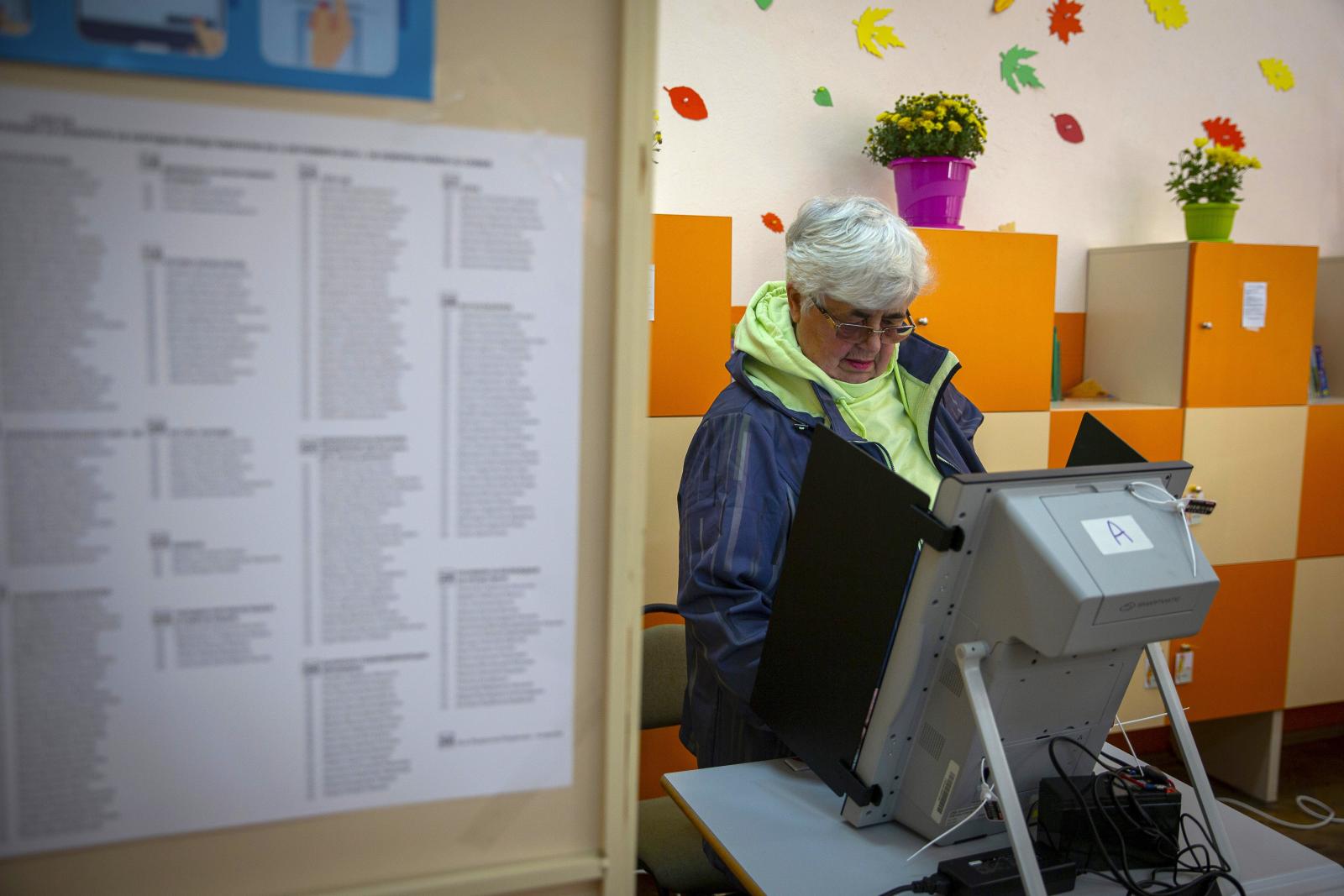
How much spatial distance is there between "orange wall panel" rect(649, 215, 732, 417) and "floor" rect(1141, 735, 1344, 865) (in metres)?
2.00

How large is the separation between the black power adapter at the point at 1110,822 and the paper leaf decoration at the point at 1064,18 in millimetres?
2855

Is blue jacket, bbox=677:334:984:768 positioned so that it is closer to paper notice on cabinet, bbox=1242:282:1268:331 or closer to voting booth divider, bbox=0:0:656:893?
voting booth divider, bbox=0:0:656:893

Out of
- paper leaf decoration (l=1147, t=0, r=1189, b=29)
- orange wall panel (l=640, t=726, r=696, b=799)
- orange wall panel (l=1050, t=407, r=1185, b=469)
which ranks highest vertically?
paper leaf decoration (l=1147, t=0, r=1189, b=29)

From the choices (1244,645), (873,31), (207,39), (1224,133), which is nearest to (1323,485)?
(1244,645)

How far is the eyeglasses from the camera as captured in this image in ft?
5.96

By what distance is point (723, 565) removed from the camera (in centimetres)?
155

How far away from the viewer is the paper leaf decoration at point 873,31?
2979 millimetres

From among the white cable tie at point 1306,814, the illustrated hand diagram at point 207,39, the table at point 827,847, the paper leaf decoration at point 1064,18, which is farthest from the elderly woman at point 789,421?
the white cable tie at point 1306,814

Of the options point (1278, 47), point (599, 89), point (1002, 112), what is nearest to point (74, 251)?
point (599, 89)

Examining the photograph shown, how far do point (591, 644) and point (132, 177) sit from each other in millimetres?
485

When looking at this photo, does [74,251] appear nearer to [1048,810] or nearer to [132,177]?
[132,177]

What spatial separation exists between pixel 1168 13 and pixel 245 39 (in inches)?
144

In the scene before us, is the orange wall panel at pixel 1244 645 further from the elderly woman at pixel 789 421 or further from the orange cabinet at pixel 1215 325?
the elderly woman at pixel 789 421

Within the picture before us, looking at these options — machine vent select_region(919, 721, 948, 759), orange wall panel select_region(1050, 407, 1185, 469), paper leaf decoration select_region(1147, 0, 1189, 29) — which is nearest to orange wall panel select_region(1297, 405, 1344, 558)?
orange wall panel select_region(1050, 407, 1185, 469)
